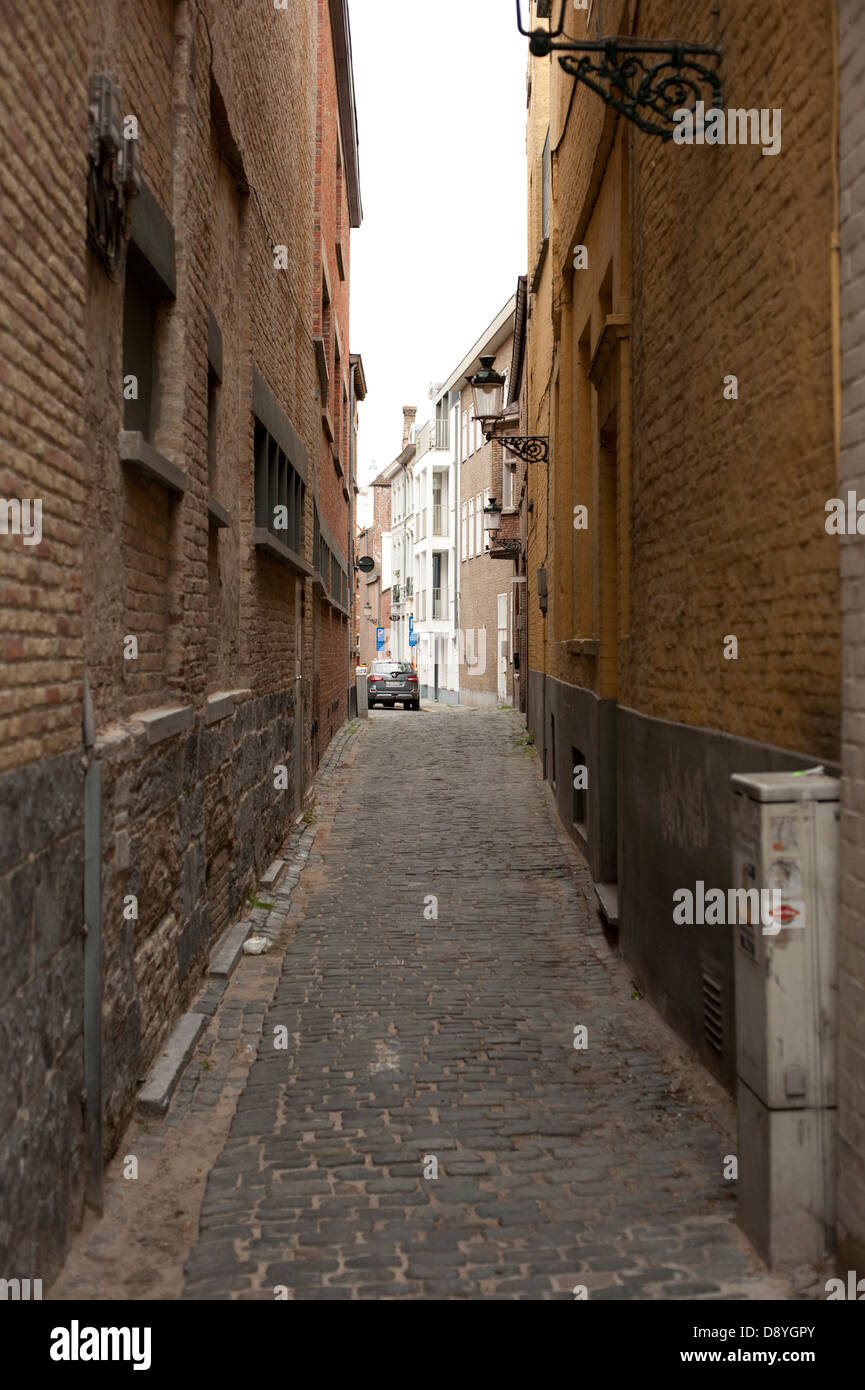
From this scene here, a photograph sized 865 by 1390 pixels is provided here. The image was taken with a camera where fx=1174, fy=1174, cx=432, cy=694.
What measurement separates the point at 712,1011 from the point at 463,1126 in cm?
124

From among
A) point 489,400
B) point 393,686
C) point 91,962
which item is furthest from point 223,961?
point 393,686

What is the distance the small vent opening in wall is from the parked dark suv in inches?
1115

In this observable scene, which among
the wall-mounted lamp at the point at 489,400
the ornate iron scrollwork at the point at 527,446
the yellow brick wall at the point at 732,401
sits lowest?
the yellow brick wall at the point at 732,401

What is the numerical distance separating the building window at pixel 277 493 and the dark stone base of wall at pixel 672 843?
3633mm

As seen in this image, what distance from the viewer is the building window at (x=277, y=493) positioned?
10508 mm

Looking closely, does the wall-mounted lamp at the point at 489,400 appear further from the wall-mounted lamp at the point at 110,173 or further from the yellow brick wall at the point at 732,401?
the wall-mounted lamp at the point at 110,173

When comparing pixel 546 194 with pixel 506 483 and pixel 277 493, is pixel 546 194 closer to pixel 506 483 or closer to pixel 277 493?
pixel 277 493

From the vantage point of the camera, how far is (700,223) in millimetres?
5586

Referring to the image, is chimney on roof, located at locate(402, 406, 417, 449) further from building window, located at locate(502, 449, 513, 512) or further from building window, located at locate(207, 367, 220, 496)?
building window, located at locate(207, 367, 220, 496)

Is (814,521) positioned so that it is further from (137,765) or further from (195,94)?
(195,94)

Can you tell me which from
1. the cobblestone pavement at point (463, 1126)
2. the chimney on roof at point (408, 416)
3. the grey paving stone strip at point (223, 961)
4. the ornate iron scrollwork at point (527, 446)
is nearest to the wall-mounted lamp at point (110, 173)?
the grey paving stone strip at point (223, 961)

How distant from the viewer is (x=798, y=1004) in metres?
3.72

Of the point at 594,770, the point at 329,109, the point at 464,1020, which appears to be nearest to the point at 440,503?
the point at 329,109
